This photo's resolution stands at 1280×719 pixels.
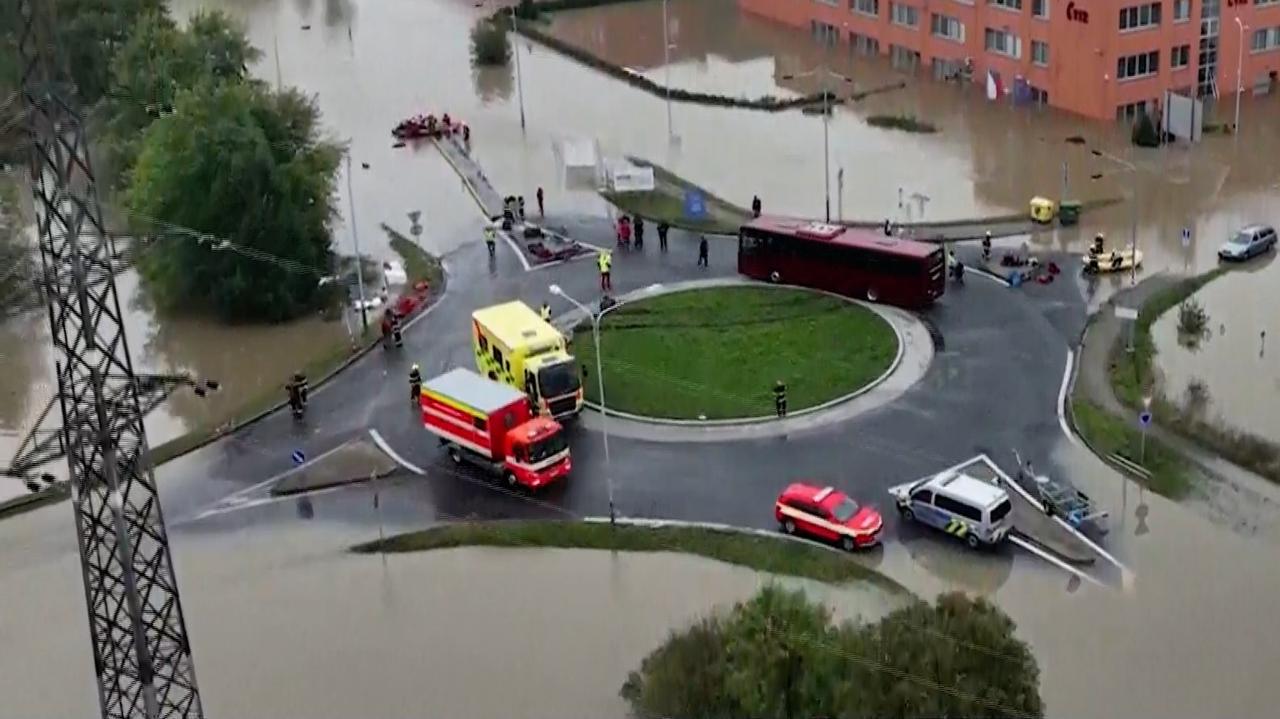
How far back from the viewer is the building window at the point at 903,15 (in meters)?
50.2

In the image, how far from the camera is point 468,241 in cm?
3703

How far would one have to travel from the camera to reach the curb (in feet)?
86.7

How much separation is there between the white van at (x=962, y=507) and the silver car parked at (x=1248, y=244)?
500 inches

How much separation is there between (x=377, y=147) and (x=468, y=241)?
403 inches

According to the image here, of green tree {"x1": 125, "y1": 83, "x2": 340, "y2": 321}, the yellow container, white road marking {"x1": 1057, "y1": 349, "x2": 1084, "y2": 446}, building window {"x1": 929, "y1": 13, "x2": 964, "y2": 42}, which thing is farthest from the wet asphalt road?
building window {"x1": 929, "y1": 13, "x2": 964, "y2": 42}

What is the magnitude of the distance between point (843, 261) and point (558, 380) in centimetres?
756

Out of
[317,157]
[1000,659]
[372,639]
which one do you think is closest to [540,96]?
[317,157]

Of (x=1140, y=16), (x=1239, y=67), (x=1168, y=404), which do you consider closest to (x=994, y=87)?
(x=1140, y=16)

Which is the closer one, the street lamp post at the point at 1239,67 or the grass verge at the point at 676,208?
the grass verge at the point at 676,208

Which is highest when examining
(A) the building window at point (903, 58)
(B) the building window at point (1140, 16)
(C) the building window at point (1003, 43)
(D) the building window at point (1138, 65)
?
(B) the building window at point (1140, 16)

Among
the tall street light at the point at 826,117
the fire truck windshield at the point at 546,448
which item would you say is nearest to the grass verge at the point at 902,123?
the tall street light at the point at 826,117

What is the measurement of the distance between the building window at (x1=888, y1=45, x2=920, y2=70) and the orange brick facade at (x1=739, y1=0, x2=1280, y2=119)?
2624mm

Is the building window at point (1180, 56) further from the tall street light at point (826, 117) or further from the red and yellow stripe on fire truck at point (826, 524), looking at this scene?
the red and yellow stripe on fire truck at point (826, 524)

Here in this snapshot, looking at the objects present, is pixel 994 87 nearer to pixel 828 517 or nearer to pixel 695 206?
pixel 695 206
